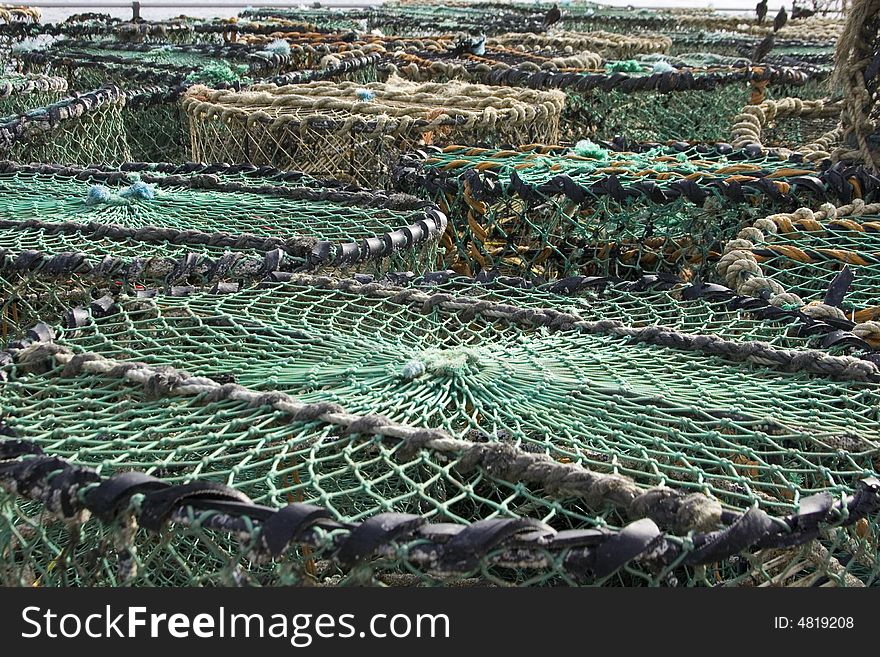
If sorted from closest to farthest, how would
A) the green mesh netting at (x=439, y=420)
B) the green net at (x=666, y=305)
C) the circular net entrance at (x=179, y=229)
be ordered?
the green mesh netting at (x=439, y=420)
the green net at (x=666, y=305)
the circular net entrance at (x=179, y=229)

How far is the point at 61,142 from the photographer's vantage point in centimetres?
392

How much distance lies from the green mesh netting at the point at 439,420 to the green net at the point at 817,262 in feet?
1.26

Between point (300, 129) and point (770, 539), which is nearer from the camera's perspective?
point (770, 539)

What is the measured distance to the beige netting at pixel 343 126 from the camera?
374 centimetres

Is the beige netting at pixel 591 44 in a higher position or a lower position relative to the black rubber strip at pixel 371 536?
higher

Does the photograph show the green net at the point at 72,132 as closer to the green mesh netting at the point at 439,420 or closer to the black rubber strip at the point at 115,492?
the green mesh netting at the point at 439,420

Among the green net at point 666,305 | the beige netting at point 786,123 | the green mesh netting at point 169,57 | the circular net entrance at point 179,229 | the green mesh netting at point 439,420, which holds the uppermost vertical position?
the green mesh netting at point 169,57

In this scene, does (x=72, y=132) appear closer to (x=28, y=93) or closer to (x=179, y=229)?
(x=28, y=93)

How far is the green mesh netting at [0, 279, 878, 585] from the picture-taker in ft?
4.80

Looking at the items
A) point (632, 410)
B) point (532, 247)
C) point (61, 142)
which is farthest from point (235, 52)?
point (632, 410)

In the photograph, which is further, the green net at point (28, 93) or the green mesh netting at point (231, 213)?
the green net at point (28, 93)

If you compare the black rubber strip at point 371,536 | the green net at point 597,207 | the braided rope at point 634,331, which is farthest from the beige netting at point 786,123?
the black rubber strip at point 371,536

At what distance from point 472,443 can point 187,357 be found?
2.31 feet

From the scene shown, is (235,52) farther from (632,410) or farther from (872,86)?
(632,410)
